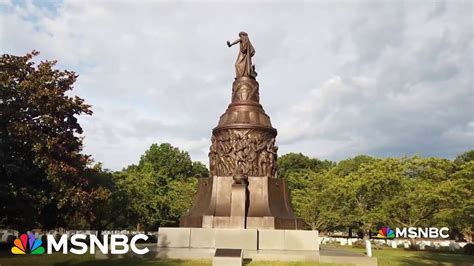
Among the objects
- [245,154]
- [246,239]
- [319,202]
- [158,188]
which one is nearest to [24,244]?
[246,239]

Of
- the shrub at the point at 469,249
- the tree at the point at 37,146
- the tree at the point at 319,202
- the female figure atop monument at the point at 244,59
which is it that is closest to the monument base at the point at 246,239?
the tree at the point at 37,146

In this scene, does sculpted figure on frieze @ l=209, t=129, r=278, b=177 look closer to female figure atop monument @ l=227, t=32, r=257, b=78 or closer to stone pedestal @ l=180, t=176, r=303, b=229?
stone pedestal @ l=180, t=176, r=303, b=229

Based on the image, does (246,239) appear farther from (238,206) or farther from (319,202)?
(319,202)

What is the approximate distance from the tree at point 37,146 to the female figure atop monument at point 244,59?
8.52m

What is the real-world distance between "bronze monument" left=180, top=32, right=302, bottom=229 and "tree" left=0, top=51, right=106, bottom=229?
617cm

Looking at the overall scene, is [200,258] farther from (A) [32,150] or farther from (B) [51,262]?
(A) [32,150]

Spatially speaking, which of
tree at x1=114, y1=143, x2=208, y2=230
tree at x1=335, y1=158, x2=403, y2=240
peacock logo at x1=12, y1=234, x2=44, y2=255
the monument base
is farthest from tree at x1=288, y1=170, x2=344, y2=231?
peacock logo at x1=12, y1=234, x2=44, y2=255

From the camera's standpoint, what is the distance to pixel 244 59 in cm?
2386

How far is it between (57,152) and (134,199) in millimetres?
24002

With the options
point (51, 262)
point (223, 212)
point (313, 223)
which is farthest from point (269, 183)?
point (313, 223)

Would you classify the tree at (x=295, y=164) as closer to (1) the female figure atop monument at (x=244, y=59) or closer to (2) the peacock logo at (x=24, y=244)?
(1) the female figure atop monument at (x=244, y=59)

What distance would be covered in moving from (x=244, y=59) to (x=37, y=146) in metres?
11.0

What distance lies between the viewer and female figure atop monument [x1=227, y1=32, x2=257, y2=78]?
23.8 m

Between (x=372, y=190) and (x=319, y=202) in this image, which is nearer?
(x=372, y=190)
